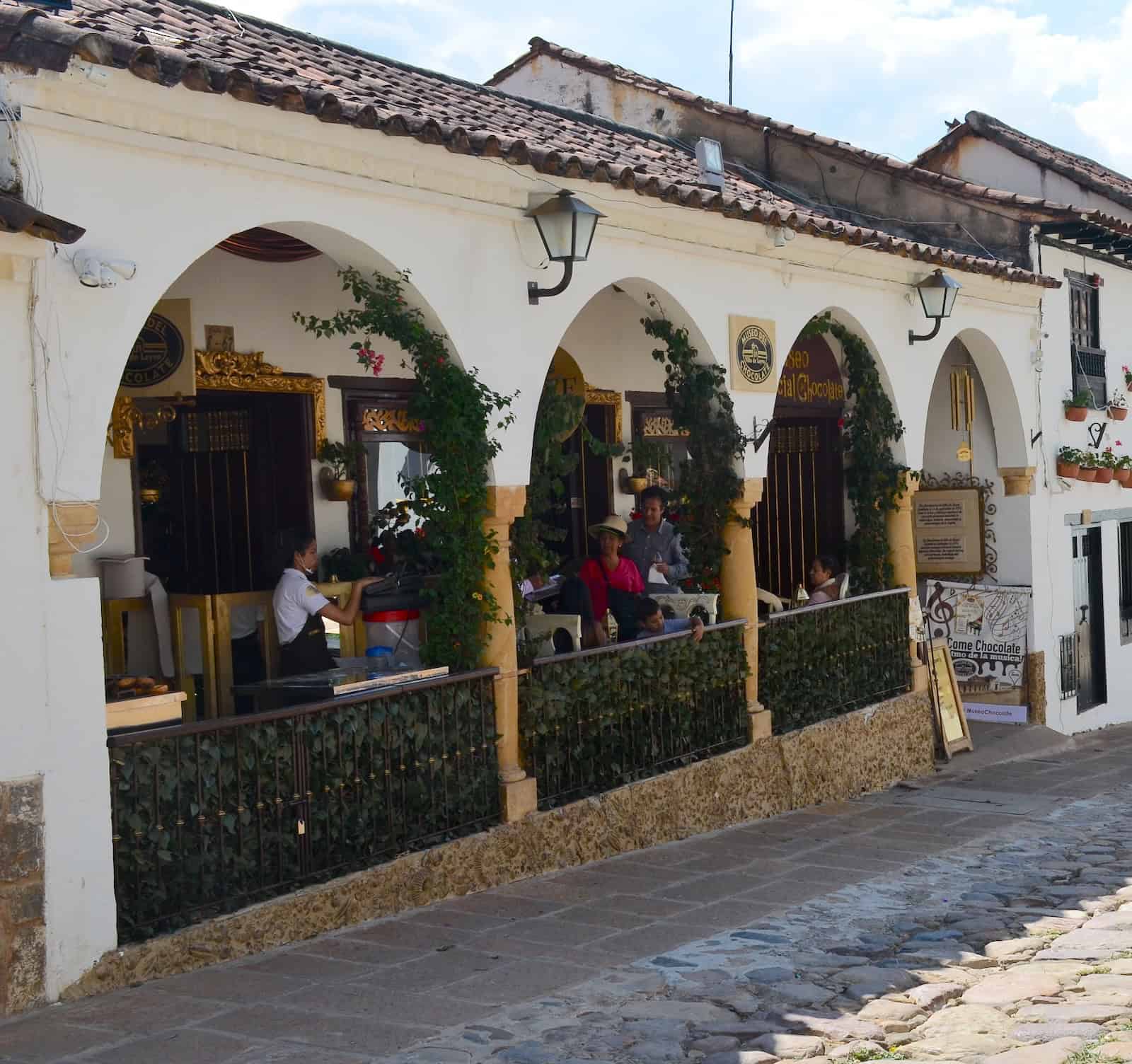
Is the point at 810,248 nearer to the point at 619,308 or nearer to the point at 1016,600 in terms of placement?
the point at 619,308

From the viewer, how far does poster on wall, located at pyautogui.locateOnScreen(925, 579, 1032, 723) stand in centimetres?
1434

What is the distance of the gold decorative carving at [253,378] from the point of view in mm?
8445

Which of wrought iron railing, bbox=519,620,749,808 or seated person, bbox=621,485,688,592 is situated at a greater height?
seated person, bbox=621,485,688,592

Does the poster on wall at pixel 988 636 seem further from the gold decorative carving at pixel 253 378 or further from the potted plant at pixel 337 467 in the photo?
the gold decorative carving at pixel 253 378

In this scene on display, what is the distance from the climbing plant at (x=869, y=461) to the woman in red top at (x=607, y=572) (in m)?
2.81

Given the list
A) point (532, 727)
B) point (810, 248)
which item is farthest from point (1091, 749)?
point (532, 727)

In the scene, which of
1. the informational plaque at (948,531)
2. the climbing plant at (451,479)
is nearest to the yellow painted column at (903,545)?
the informational plaque at (948,531)

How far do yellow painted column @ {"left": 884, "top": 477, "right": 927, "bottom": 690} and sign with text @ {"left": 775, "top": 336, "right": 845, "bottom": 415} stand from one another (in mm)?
1256

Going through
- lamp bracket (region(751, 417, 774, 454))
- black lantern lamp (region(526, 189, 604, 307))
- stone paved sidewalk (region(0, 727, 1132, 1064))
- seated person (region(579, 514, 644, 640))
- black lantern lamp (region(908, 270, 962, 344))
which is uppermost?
black lantern lamp (region(908, 270, 962, 344))

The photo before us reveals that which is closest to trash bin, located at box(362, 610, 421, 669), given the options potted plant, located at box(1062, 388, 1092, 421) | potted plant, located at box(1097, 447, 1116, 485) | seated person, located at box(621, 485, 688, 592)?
seated person, located at box(621, 485, 688, 592)

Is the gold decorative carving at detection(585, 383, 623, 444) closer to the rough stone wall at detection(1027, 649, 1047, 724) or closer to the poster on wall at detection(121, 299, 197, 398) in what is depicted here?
the poster on wall at detection(121, 299, 197, 398)

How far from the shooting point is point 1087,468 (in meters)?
14.9

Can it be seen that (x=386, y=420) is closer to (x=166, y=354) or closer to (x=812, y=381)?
(x=166, y=354)

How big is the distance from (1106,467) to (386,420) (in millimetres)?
8778
